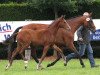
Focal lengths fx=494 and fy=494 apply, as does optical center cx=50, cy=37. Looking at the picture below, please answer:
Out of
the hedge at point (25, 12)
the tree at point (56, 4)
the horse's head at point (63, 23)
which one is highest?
the horse's head at point (63, 23)

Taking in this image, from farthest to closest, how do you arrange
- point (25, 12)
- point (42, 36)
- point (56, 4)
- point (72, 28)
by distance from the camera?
point (25, 12) → point (56, 4) → point (72, 28) → point (42, 36)

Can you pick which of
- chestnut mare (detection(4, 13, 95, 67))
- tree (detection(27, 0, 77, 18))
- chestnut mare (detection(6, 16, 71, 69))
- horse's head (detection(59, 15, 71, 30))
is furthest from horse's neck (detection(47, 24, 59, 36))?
tree (detection(27, 0, 77, 18))

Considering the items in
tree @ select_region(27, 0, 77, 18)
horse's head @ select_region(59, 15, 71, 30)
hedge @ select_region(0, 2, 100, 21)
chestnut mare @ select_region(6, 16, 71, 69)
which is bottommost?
hedge @ select_region(0, 2, 100, 21)

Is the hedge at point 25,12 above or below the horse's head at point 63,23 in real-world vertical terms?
below

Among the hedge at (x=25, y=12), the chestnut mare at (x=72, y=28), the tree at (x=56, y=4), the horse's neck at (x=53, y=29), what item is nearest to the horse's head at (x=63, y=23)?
the horse's neck at (x=53, y=29)

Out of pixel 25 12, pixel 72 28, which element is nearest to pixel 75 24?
pixel 72 28

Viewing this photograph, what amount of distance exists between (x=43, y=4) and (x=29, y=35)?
32.1ft

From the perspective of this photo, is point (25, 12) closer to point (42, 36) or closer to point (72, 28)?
point (72, 28)

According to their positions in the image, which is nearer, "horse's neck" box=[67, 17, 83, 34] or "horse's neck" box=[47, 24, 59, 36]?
"horse's neck" box=[47, 24, 59, 36]

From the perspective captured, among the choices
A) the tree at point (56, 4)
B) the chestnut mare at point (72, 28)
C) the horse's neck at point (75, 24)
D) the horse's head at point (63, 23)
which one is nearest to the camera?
the horse's head at point (63, 23)

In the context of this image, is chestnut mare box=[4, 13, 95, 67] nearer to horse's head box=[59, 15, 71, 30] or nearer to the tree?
horse's head box=[59, 15, 71, 30]

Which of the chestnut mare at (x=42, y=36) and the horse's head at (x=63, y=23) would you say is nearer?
the chestnut mare at (x=42, y=36)

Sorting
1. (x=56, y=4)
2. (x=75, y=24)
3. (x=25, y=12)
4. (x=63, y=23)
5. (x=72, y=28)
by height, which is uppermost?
(x=63, y=23)

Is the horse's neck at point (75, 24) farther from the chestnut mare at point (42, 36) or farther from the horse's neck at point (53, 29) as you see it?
the horse's neck at point (53, 29)
